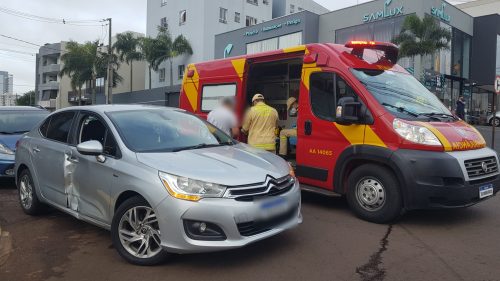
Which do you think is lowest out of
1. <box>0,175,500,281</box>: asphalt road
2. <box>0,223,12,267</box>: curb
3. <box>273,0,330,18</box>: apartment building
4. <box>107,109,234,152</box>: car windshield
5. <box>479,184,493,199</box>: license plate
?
<box>0,223,12,267</box>: curb

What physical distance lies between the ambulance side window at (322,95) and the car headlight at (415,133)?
1040 millimetres

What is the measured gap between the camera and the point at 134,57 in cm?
4622

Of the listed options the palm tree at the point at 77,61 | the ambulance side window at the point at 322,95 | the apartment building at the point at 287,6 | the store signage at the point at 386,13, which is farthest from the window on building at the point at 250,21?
the ambulance side window at the point at 322,95

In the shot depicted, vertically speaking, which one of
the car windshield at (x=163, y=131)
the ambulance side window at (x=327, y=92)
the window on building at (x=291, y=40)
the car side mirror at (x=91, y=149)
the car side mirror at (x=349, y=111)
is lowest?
the car side mirror at (x=91, y=149)

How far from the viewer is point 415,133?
17.8 feet

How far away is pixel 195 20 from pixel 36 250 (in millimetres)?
38564

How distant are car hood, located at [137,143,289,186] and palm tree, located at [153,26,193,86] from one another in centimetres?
3764

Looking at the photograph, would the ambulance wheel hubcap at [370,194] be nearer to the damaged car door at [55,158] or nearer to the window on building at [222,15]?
the damaged car door at [55,158]

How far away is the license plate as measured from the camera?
5.50 meters

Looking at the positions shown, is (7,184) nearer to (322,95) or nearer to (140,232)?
(140,232)

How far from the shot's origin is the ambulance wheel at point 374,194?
5.55 m

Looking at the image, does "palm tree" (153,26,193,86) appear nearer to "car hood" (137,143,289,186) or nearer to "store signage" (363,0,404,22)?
"store signage" (363,0,404,22)

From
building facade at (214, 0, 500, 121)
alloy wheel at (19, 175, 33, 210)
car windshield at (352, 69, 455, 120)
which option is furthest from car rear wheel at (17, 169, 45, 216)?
building facade at (214, 0, 500, 121)

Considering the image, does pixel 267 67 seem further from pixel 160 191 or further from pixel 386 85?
pixel 160 191
